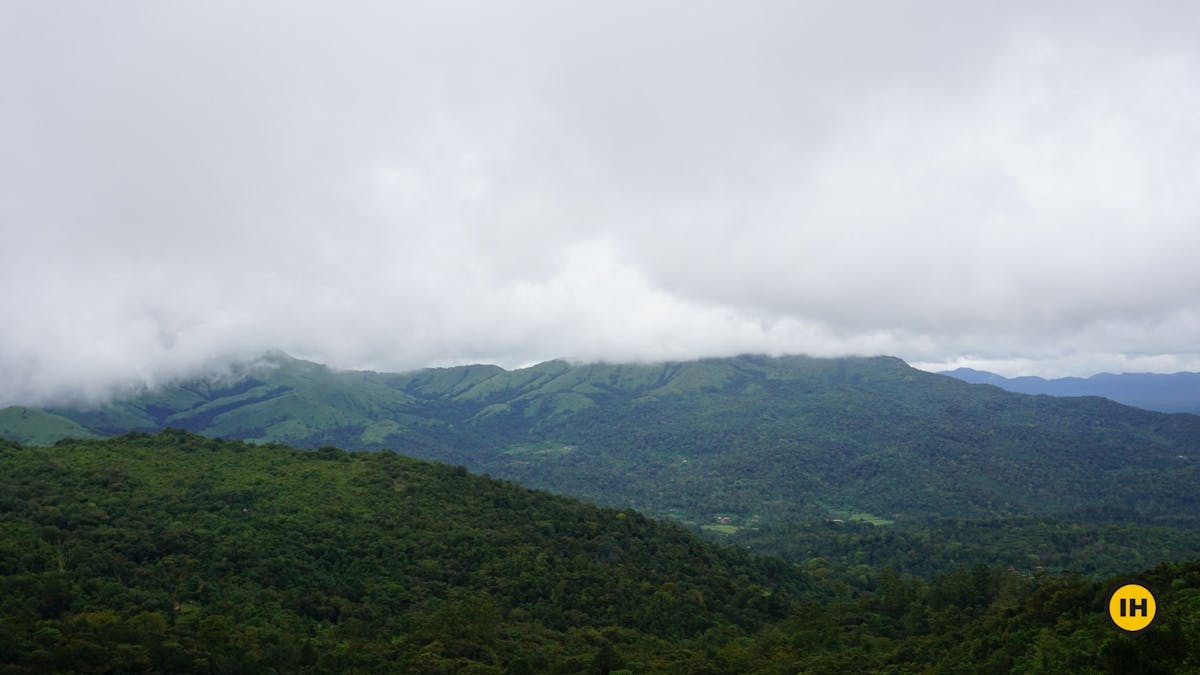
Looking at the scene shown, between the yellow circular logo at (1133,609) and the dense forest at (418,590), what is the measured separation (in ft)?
26.6

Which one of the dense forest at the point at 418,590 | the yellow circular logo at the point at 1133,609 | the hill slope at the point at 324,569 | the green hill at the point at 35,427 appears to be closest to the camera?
the yellow circular logo at the point at 1133,609

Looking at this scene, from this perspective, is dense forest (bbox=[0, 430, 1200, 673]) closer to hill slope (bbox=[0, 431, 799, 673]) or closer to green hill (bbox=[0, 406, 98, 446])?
hill slope (bbox=[0, 431, 799, 673])

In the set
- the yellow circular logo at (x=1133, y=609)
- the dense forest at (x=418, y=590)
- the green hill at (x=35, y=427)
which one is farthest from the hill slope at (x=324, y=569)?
the green hill at (x=35, y=427)

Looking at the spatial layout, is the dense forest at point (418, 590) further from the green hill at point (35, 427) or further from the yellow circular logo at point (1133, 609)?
the green hill at point (35, 427)

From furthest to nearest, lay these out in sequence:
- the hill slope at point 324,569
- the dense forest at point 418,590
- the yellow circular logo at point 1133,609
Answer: the hill slope at point 324,569
the dense forest at point 418,590
the yellow circular logo at point 1133,609

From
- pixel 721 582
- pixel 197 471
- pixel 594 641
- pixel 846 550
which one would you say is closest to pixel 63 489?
pixel 197 471

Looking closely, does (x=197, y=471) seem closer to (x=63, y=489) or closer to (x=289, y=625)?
(x=63, y=489)

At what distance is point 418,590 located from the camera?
51312mm

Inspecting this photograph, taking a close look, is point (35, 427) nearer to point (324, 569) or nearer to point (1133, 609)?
point (324, 569)

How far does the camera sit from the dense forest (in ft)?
110

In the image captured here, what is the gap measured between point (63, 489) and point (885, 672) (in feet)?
202

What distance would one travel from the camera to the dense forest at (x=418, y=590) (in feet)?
110

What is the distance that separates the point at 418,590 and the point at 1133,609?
152 ft

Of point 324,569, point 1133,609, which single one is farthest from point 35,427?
point 1133,609
